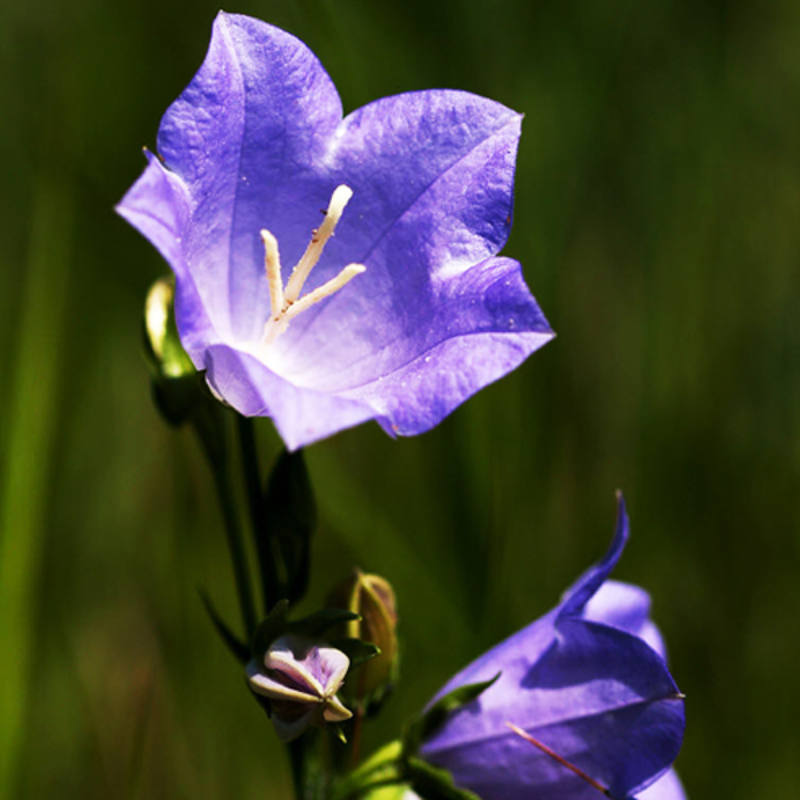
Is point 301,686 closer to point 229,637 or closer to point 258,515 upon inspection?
point 229,637

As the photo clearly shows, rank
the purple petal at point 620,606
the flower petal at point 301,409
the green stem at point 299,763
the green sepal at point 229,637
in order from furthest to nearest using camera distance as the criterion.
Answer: the purple petal at point 620,606, the green stem at point 299,763, the green sepal at point 229,637, the flower petal at point 301,409

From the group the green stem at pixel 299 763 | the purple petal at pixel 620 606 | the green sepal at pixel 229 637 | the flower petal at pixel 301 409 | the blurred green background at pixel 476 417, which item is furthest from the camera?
the blurred green background at pixel 476 417

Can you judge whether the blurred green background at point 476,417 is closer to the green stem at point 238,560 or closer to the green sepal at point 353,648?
the green stem at point 238,560

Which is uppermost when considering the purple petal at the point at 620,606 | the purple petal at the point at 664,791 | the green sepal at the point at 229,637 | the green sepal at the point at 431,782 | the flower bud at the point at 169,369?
the flower bud at the point at 169,369

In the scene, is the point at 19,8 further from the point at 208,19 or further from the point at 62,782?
the point at 62,782

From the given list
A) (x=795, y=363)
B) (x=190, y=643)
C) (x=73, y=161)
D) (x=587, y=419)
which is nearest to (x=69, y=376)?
(x=73, y=161)

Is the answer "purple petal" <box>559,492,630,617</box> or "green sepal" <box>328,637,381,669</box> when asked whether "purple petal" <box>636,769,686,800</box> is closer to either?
"purple petal" <box>559,492,630,617</box>

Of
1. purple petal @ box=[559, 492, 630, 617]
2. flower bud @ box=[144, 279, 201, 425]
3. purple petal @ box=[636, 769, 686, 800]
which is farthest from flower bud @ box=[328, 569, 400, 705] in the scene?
purple petal @ box=[636, 769, 686, 800]

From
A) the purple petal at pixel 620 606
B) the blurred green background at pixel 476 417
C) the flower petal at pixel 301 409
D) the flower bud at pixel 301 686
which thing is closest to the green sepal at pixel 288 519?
the flower bud at pixel 301 686
